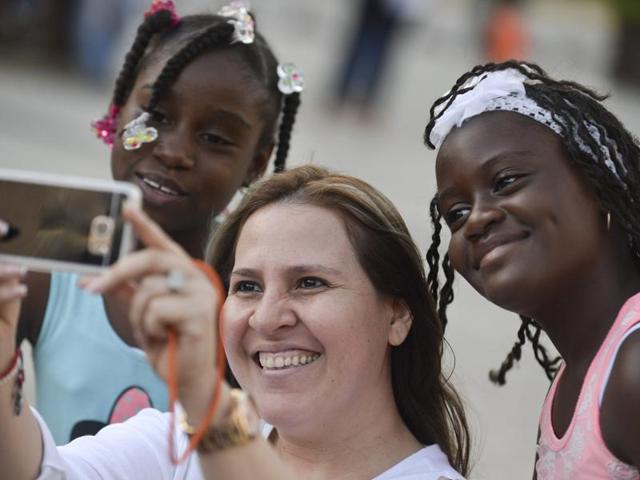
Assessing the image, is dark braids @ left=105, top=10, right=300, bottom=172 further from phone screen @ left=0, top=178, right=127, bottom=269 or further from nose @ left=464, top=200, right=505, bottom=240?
phone screen @ left=0, top=178, right=127, bottom=269

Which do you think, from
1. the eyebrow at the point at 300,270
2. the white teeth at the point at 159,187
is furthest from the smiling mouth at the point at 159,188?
the eyebrow at the point at 300,270

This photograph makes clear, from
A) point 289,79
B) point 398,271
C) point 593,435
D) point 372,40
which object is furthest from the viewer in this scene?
point 372,40

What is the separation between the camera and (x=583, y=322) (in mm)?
2553

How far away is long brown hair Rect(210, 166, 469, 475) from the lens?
2.74 metres

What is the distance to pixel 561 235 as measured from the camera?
2.48 m

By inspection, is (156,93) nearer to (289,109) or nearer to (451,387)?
(289,109)

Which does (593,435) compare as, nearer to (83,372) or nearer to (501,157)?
(501,157)

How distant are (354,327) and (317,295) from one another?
11 centimetres

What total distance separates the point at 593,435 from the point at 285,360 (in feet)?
2.14

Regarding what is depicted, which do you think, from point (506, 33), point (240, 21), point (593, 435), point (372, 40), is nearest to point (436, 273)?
point (593, 435)

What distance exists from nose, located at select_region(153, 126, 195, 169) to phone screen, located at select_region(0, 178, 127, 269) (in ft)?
4.44

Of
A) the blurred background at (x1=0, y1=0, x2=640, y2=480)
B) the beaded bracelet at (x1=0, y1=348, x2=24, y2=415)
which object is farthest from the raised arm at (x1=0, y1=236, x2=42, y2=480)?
the blurred background at (x1=0, y1=0, x2=640, y2=480)

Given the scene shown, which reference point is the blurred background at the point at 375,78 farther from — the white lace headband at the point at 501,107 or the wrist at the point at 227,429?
the wrist at the point at 227,429

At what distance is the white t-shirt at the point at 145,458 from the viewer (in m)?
2.49
